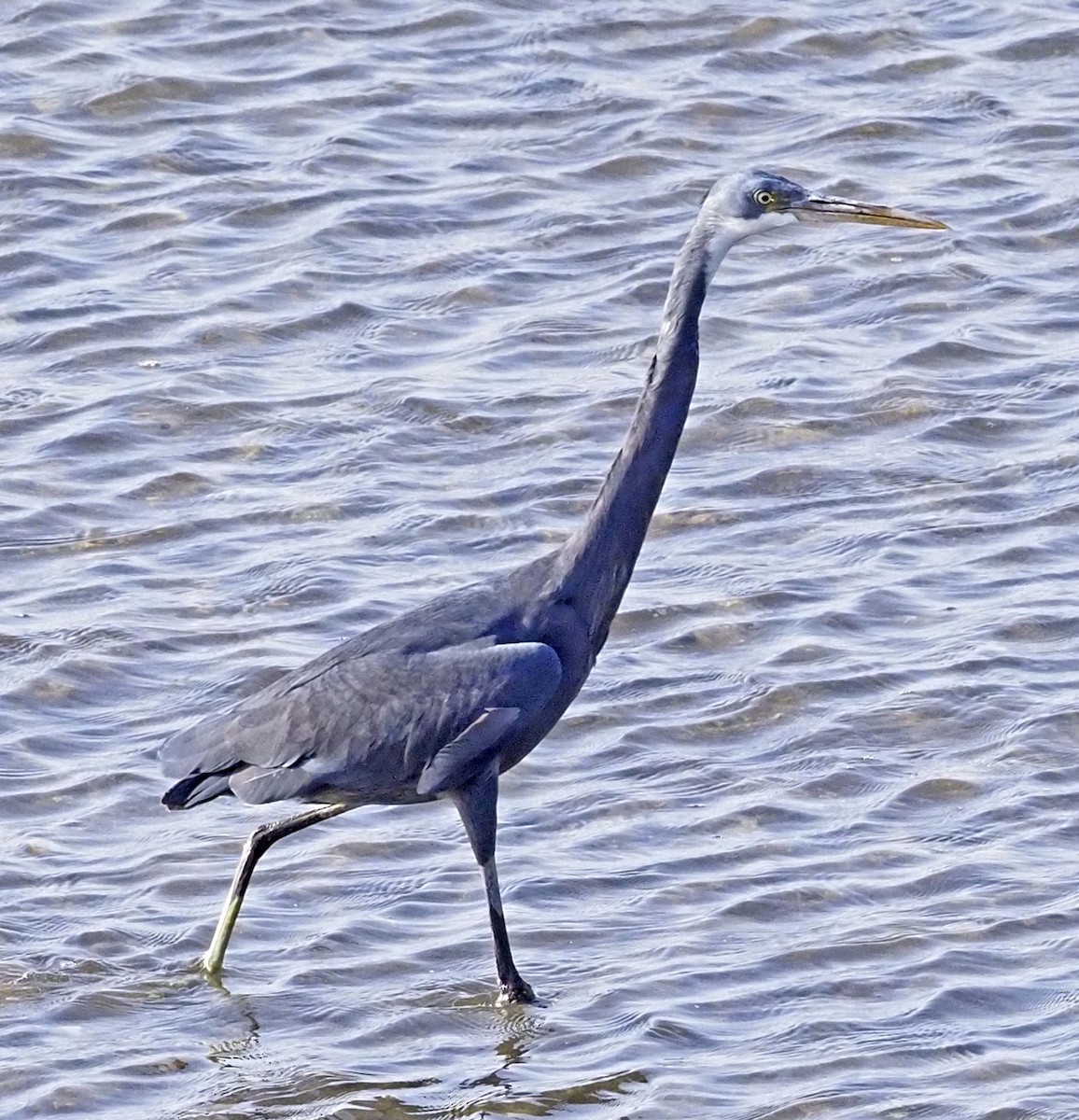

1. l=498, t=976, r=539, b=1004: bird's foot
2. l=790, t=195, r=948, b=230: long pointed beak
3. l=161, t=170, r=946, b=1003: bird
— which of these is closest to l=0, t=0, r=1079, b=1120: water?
l=498, t=976, r=539, b=1004: bird's foot

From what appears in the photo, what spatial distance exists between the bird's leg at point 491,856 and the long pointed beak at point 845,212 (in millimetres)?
1885

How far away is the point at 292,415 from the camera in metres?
9.57

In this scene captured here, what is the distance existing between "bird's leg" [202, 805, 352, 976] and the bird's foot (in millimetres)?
767

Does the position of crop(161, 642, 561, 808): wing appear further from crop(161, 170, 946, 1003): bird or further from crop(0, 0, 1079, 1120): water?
crop(0, 0, 1079, 1120): water

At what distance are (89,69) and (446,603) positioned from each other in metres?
5.82

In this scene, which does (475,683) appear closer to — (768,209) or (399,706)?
(399,706)

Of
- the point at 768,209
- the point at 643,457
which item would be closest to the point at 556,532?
the point at 643,457

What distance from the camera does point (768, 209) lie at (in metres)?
7.15

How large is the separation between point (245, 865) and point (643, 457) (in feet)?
5.15

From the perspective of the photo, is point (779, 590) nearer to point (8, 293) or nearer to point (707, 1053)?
point (707, 1053)

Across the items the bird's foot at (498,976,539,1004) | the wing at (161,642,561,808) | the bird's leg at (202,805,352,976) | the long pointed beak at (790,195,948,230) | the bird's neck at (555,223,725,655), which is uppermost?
the long pointed beak at (790,195,948,230)

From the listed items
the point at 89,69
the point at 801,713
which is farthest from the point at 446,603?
the point at 89,69

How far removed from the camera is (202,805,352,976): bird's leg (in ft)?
21.7

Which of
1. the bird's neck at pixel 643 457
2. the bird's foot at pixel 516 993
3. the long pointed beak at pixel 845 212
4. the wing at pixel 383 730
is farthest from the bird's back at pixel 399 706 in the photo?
the long pointed beak at pixel 845 212
